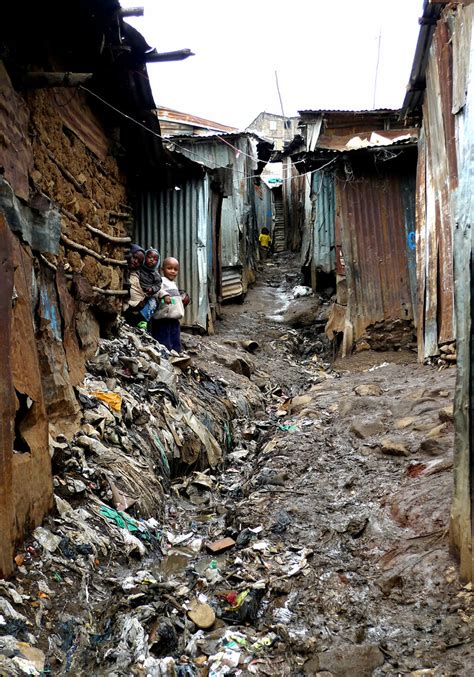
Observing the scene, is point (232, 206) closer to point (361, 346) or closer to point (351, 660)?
point (361, 346)

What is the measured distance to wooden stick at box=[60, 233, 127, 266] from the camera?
4646 millimetres

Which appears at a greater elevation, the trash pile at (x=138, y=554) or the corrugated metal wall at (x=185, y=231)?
the corrugated metal wall at (x=185, y=231)

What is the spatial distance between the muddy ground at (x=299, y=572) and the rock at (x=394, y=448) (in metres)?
0.02

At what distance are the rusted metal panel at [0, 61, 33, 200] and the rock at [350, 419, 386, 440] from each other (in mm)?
3478

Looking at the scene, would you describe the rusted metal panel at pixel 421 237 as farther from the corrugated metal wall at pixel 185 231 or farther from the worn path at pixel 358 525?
the corrugated metal wall at pixel 185 231

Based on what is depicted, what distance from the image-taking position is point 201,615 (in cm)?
259

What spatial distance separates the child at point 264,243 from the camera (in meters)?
19.2

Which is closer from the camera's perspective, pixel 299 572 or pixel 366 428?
pixel 299 572

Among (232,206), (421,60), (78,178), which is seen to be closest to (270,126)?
(232,206)

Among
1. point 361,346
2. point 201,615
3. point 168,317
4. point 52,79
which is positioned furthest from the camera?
point 361,346

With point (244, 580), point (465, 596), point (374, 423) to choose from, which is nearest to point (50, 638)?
point (244, 580)

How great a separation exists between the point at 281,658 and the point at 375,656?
1.40 ft

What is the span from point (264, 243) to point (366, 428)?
1519 cm

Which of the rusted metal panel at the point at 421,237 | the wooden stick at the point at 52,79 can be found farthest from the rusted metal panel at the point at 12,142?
the rusted metal panel at the point at 421,237
